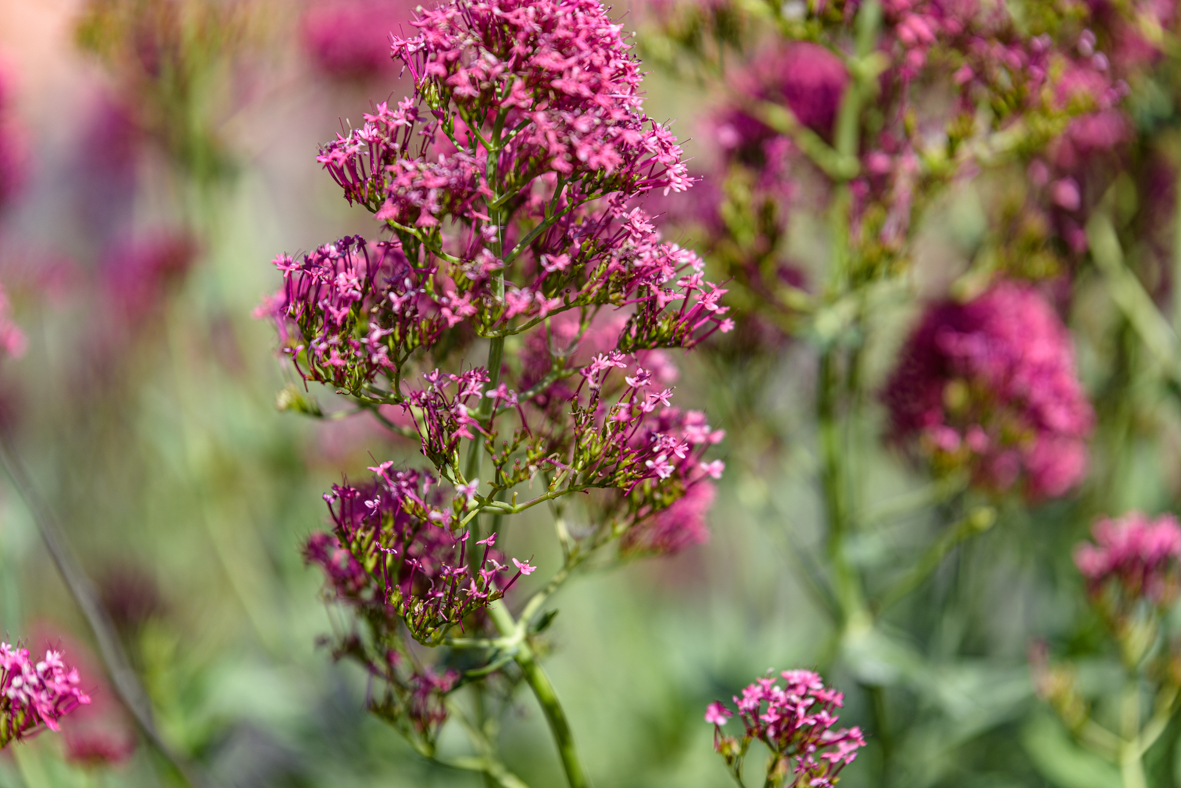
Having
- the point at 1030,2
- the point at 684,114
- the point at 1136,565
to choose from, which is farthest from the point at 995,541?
the point at 684,114

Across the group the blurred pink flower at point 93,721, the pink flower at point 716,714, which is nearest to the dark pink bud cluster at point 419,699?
the pink flower at point 716,714

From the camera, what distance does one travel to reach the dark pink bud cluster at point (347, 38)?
97.4 inches

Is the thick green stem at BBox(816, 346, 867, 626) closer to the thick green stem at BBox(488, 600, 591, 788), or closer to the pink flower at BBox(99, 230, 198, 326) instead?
the thick green stem at BBox(488, 600, 591, 788)

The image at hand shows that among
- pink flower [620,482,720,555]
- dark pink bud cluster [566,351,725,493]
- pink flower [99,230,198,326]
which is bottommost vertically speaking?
pink flower [620,482,720,555]

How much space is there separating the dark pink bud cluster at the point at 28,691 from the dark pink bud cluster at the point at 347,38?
187 cm

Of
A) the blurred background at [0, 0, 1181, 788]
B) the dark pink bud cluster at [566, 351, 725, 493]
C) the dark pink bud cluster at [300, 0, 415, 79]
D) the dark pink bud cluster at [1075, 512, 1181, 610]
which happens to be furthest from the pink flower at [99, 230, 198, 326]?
the dark pink bud cluster at [1075, 512, 1181, 610]

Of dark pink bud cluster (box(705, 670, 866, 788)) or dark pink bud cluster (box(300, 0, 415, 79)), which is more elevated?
dark pink bud cluster (box(300, 0, 415, 79))

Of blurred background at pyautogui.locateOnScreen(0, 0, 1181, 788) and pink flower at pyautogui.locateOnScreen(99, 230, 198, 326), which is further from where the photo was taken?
pink flower at pyautogui.locateOnScreen(99, 230, 198, 326)

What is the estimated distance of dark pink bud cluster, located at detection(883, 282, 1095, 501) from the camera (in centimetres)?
164

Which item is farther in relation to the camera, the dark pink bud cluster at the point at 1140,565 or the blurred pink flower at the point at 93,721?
the dark pink bud cluster at the point at 1140,565

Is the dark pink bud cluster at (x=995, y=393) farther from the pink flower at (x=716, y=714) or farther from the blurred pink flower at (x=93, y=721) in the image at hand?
the blurred pink flower at (x=93, y=721)

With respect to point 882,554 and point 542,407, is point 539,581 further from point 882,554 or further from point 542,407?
point 542,407

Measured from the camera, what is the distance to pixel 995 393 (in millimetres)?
1649

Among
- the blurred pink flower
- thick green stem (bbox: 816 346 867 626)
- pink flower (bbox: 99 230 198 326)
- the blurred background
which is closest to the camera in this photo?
the blurred pink flower
